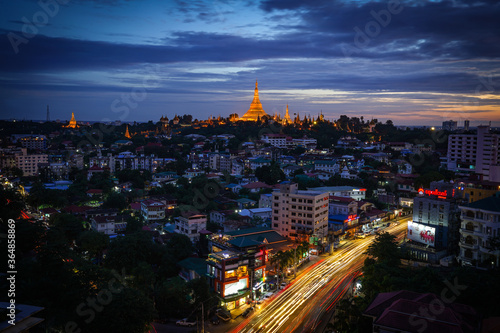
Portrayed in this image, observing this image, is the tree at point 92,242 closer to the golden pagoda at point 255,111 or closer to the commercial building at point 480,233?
the commercial building at point 480,233

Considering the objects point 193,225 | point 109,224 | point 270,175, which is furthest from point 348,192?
point 109,224

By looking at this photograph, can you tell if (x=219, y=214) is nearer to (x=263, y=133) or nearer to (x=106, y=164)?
(x=106, y=164)

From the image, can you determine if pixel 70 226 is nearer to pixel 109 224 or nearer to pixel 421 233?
pixel 109 224

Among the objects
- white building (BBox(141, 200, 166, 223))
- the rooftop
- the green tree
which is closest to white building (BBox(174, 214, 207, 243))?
white building (BBox(141, 200, 166, 223))

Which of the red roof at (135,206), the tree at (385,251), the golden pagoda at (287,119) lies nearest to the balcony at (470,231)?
the tree at (385,251)

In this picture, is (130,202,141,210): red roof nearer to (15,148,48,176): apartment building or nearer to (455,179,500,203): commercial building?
(455,179,500,203): commercial building

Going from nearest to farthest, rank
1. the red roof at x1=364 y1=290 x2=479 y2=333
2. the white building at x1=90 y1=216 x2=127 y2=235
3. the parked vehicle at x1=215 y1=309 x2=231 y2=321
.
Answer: the red roof at x1=364 y1=290 x2=479 y2=333 → the parked vehicle at x1=215 y1=309 x2=231 y2=321 → the white building at x1=90 y1=216 x2=127 y2=235
